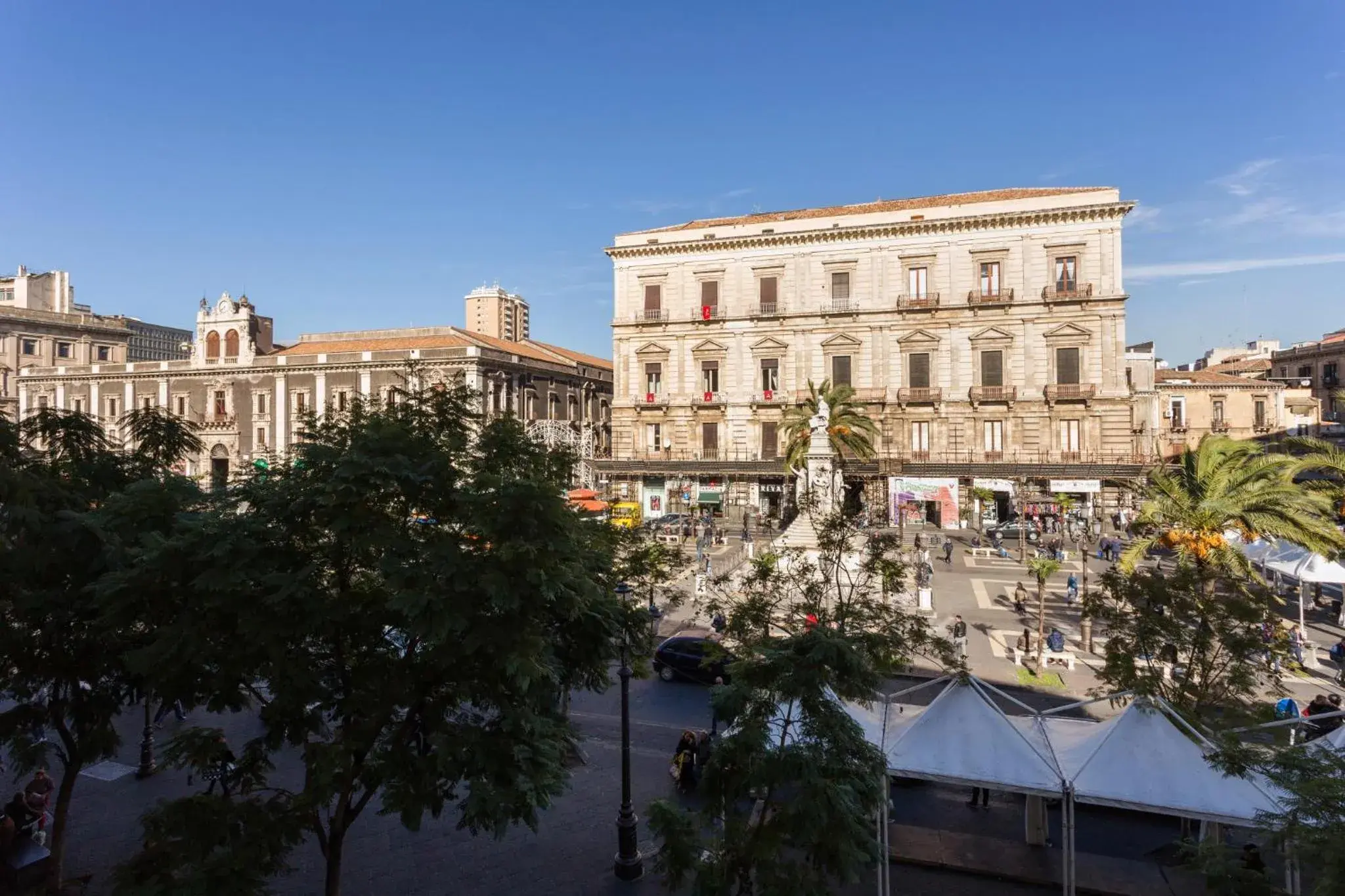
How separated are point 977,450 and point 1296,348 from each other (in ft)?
145

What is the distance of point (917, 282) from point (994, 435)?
364 inches

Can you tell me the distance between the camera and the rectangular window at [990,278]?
41.0 metres

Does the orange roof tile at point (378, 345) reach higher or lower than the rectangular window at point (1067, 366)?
higher

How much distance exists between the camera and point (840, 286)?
43438mm

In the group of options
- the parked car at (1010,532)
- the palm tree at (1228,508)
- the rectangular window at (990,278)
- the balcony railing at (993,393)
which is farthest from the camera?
the rectangular window at (990,278)

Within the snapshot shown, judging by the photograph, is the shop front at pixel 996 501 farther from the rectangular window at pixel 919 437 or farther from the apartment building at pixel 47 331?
the apartment building at pixel 47 331

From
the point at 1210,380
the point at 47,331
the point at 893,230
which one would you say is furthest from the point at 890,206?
the point at 47,331

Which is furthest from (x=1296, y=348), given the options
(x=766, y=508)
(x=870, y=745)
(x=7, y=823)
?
(x=7, y=823)

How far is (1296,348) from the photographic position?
65062mm

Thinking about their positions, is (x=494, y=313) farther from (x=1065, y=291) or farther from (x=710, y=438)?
(x=1065, y=291)

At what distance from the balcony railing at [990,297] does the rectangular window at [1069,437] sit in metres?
6.93

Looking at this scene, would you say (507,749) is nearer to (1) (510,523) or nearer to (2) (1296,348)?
(1) (510,523)

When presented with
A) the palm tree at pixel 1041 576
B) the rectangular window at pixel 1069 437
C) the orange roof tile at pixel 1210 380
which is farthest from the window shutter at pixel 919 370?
the palm tree at pixel 1041 576

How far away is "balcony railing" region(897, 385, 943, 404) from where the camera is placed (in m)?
41.5
